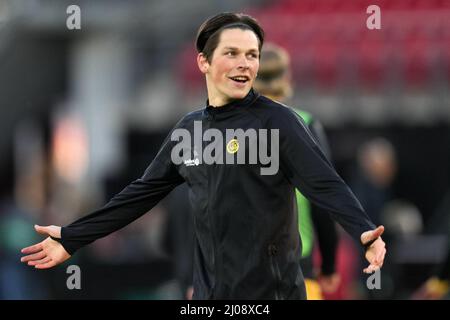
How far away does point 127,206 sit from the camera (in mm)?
5996

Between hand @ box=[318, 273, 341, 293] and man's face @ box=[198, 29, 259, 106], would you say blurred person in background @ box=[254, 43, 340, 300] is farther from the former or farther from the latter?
man's face @ box=[198, 29, 259, 106]

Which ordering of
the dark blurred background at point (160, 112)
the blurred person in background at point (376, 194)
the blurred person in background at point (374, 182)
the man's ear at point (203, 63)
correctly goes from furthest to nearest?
the dark blurred background at point (160, 112) < the blurred person in background at point (374, 182) < the blurred person in background at point (376, 194) < the man's ear at point (203, 63)

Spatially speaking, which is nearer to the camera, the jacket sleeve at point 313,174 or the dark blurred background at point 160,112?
the jacket sleeve at point 313,174

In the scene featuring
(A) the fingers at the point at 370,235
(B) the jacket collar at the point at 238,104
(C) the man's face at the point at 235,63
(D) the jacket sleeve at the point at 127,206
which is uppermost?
(C) the man's face at the point at 235,63

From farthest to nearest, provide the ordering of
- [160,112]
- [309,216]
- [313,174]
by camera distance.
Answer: [160,112] < [309,216] < [313,174]

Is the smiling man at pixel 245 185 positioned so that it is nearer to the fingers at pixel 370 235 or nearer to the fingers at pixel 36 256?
the fingers at pixel 370 235

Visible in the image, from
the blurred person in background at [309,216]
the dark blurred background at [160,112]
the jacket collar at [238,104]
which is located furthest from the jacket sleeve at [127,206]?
the dark blurred background at [160,112]

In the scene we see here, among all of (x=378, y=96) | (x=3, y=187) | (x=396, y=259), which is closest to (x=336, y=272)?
(x=396, y=259)

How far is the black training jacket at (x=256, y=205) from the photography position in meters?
5.49

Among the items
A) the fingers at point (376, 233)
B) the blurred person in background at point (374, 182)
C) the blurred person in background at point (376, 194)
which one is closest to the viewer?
the fingers at point (376, 233)

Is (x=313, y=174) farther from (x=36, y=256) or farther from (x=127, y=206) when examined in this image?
(x=36, y=256)

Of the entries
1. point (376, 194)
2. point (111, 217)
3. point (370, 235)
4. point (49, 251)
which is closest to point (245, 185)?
point (370, 235)

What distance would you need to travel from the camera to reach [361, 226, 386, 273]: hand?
17.0 feet

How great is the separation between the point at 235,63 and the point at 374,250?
108 centimetres
